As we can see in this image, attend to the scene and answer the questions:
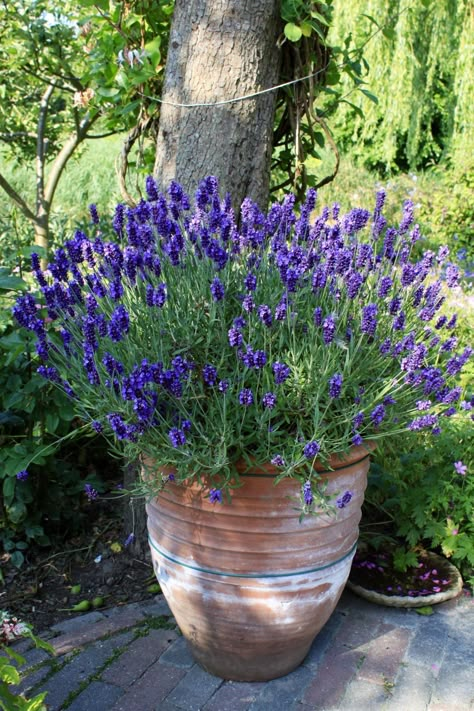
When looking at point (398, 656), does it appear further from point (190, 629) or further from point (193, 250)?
point (193, 250)

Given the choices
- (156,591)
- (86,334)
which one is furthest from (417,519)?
(86,334)

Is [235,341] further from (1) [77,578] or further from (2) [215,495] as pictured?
(1) [77,578]

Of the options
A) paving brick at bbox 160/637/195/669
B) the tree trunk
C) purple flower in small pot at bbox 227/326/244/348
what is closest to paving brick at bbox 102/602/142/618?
paving brick at bbox 160/637/195/669

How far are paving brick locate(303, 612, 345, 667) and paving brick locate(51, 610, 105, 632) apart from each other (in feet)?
2.59

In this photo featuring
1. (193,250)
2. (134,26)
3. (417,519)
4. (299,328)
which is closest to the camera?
(299,328)

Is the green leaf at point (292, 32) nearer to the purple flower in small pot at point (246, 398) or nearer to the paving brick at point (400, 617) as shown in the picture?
the purple flower in small pot at point (246, 398)

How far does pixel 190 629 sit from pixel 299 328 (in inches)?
39.8

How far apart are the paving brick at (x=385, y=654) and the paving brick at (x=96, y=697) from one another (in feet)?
2.57

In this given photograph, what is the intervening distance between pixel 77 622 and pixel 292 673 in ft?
2.75

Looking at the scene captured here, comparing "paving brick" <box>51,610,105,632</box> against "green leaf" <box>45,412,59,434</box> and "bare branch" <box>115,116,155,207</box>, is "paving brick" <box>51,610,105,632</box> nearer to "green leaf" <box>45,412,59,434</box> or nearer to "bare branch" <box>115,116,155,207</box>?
"green leaf" <box>45,412,59,434</box>

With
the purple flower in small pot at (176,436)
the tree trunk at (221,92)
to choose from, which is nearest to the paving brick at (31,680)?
the purple flower in small pot at (176,436)

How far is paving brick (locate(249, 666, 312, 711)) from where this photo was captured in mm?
2184

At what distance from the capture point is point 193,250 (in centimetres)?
233

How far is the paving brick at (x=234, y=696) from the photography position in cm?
218
